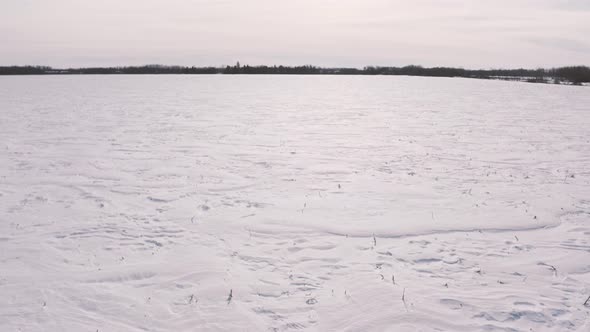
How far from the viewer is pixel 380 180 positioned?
9.48 m

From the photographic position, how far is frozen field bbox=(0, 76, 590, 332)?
439cm

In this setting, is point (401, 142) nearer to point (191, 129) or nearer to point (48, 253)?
point (191, 129)

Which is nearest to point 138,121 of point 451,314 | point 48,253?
point 48,253

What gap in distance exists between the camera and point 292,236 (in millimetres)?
6395

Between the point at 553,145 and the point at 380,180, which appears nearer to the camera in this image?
the point at 380,180

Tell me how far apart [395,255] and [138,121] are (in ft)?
51.7

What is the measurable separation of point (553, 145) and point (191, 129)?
12.6 meters

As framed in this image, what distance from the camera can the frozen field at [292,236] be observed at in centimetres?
439

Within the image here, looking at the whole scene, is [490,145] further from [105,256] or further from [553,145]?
[105,256]

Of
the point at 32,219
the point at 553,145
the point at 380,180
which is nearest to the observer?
the point at 32,219

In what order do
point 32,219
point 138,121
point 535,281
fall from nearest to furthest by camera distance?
1. point 535,281
2. point 32,219
3. point 138,121

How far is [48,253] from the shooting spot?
566 centimetres

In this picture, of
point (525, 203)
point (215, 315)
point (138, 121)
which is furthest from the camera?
point (138, 121)

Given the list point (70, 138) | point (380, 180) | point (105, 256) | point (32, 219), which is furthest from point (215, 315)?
point (70, 138)
